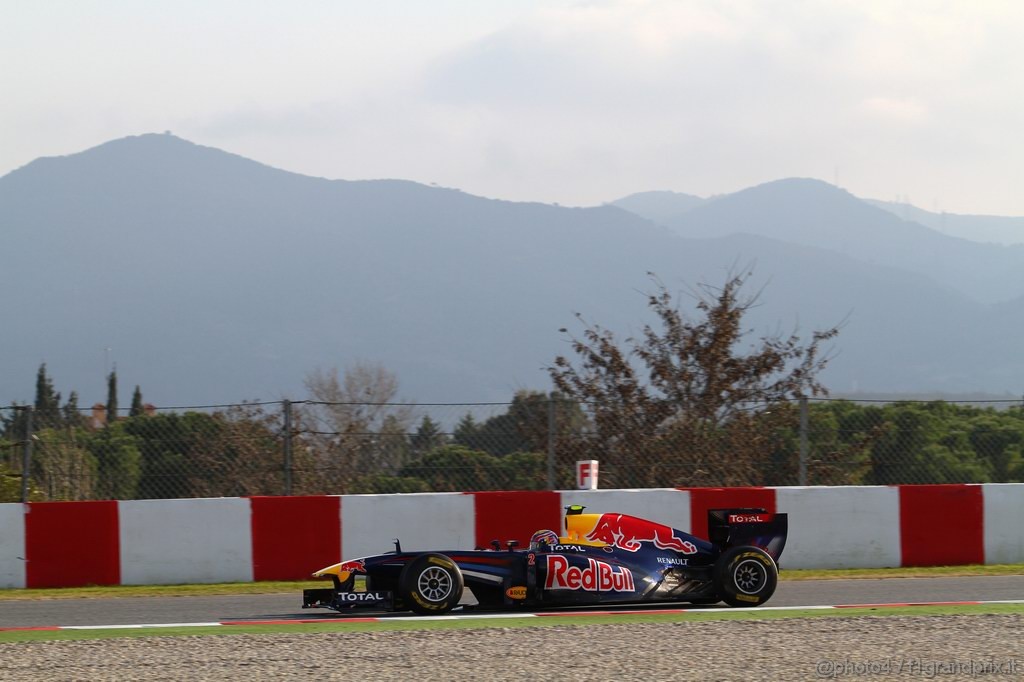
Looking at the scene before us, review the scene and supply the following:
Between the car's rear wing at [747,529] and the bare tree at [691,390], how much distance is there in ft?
16.0

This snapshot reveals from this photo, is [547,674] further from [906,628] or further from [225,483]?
[225,483]

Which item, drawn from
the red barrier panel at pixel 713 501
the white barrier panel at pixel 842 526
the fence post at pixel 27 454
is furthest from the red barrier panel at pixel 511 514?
the fence post at pixel 27 454

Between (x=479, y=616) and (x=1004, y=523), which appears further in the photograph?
(x=1004, y=523)

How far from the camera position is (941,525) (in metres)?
11.5

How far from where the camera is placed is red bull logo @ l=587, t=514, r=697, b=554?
28.5ft

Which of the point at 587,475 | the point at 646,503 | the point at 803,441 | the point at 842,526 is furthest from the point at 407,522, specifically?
the point at 803,441

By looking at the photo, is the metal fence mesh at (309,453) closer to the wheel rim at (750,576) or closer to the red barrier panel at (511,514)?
the red barrier panel at (511,514)

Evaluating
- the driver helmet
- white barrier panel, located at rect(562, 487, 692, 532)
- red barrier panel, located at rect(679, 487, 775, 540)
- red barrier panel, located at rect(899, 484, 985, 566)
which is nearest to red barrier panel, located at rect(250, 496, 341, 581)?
white barrier panel, located at rect(562, 487, 692, 532)

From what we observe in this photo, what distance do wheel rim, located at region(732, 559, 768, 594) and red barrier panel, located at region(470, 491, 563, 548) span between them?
2.72m

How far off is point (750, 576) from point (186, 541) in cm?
506

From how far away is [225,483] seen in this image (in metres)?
12.8

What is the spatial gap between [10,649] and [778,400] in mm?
10302

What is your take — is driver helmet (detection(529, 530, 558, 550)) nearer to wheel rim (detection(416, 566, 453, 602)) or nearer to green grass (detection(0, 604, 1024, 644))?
green grass (detection(0, 604, 1024, 644))

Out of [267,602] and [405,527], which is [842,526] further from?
[267,602]
